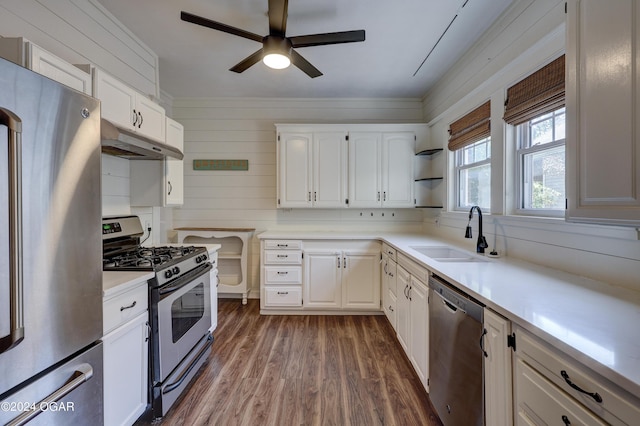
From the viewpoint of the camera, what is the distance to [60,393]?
0.94 metres

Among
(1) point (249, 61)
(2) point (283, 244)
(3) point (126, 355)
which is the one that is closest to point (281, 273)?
(2) point (283, 244)

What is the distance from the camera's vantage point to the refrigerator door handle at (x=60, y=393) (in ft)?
2.72

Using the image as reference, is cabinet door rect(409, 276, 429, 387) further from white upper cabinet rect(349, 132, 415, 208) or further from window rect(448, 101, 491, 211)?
white upper cabinet rect(349, 132, 415, 208)

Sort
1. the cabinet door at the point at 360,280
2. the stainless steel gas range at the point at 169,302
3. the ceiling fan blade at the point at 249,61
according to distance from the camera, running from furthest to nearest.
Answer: the cabinet door at the point at 360,280 → the ceiling fan blade at the point at 249,61 → the stainless steel gas range at the point at 169,302

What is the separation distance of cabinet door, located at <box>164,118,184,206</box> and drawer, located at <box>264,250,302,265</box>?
3.76 feet

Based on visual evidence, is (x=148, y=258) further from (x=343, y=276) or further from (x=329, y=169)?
(x=329, y=169)

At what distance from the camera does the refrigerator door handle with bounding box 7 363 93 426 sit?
83 centimetres

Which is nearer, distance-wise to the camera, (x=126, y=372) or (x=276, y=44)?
(x=126, y=372)

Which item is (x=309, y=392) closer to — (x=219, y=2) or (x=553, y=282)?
(x=553, y=282)

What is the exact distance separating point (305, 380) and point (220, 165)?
2929 millimetres

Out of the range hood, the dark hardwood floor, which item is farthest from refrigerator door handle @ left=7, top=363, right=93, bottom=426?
the range hood

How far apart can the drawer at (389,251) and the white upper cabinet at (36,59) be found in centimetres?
267

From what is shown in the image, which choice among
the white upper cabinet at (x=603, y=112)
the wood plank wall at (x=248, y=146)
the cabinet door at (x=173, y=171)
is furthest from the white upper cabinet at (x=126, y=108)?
the white upper cabinet at (x=603, y=112)

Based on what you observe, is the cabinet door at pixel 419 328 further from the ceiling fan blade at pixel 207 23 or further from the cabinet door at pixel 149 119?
the cabinet door at pixel 149 119
